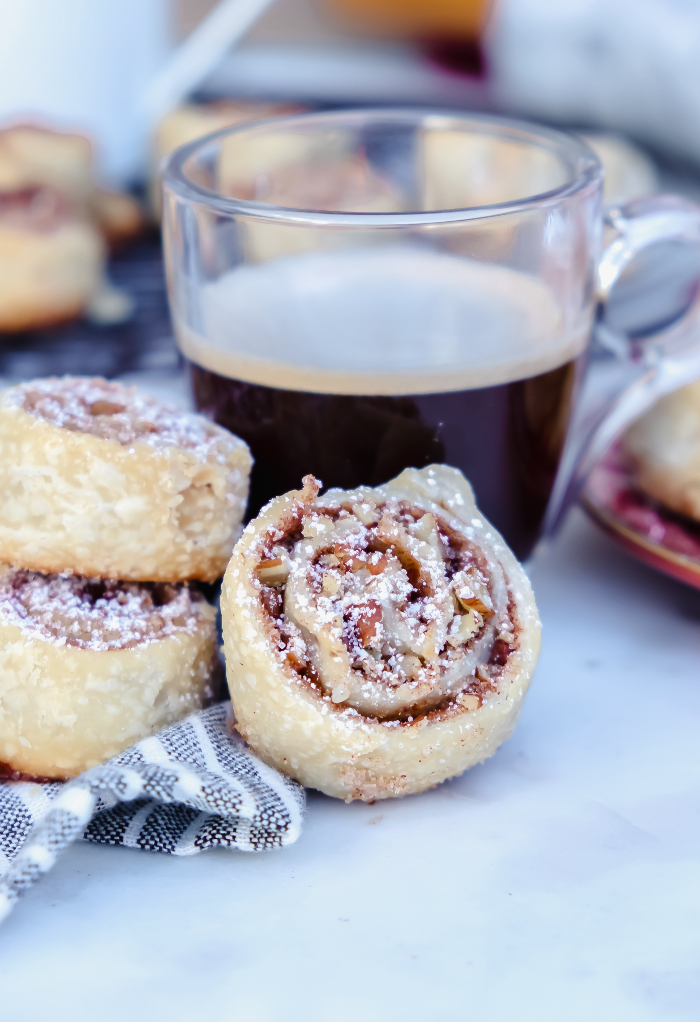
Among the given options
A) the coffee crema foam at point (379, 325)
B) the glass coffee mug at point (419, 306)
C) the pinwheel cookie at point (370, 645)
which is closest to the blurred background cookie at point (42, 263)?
the glass coffee mug at point (419, 306)

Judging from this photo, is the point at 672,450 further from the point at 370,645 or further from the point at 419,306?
the point at 370,645

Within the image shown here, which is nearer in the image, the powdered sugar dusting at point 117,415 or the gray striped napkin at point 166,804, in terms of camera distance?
the gray striped napkin at point 166,804

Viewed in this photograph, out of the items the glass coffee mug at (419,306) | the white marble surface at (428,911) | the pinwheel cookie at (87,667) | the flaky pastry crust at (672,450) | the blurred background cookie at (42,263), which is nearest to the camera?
the white marble surface at (428,911)

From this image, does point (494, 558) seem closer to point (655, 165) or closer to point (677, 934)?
point (677, 934)

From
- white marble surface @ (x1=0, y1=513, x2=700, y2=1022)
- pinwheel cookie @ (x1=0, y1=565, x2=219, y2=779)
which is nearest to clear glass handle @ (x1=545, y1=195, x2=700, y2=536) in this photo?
white marble surface @ (x1=0, y1=513, x2=700, y2=1022)

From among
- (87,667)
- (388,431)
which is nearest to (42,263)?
(388,431)

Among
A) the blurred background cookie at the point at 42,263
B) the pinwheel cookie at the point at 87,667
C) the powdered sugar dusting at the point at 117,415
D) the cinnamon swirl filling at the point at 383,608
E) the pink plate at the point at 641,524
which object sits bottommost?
the blurred background cookie at the point at 42,263

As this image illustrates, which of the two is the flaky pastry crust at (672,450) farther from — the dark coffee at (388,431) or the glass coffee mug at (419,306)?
the dark coffee at (388,431)

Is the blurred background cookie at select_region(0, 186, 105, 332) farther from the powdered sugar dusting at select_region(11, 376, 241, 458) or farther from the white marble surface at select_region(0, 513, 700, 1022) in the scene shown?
the white marble surface at select_region(0, 513, 700, 1022)
